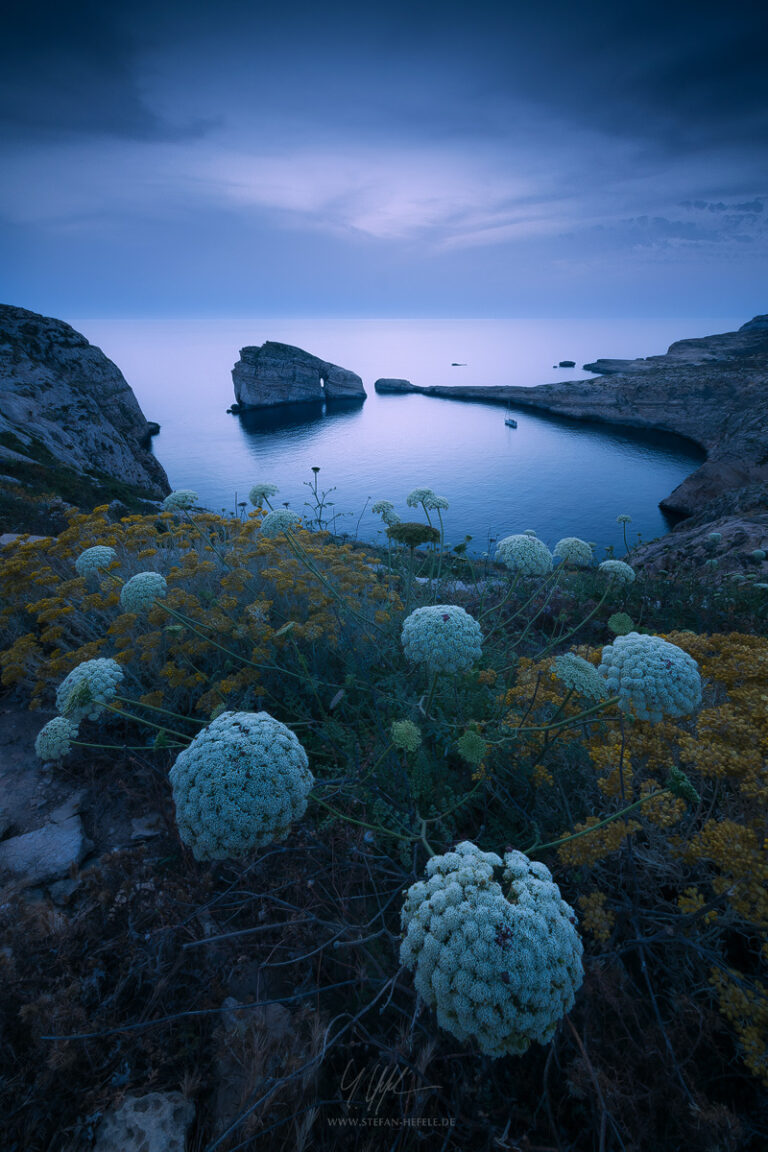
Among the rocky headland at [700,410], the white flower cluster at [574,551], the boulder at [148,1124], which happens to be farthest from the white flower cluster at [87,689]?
the rocky headland at [700,410]

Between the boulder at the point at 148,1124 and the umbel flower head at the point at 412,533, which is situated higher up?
the umbel flower head at the point at 412,533

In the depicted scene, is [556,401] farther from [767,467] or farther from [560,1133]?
[560,1133]

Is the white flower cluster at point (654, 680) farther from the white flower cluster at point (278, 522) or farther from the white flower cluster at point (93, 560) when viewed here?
the white flower cluster at point (93, 560)

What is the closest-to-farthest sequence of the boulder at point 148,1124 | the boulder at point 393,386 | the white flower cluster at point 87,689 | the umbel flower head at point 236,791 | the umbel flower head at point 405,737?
the boulder at point 148,1124 < the umbel flower head at point 236,791 < the umbel flower head at point 405,737 < the white flower cluster at point 87,689 < the boulder at point 393,386

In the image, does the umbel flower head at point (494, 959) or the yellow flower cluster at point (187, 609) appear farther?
the yellow flower cluster at point (187, 609)

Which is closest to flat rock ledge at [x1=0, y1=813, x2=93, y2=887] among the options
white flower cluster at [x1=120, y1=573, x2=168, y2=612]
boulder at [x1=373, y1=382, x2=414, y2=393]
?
white flower cluster at [x1=120, y1=573, x2=168, y2=612]

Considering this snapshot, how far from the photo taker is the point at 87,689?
347 cm

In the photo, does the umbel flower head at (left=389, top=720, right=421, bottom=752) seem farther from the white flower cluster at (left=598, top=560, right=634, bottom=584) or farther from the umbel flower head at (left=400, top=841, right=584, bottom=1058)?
the white flower cluster at (left=598, top=560, right=634, bottom=584)

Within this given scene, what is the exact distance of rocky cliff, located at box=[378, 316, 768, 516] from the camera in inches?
992

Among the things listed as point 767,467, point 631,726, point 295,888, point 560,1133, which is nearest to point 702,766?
point 631,726

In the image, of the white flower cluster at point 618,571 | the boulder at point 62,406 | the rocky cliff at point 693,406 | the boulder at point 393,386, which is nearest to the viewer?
the white flower cluster at point 618,571

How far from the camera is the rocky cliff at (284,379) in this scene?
246 ft

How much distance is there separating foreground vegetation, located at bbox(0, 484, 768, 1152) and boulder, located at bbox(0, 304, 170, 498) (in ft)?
70.9

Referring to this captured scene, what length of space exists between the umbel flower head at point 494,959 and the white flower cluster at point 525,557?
306 centimetres
